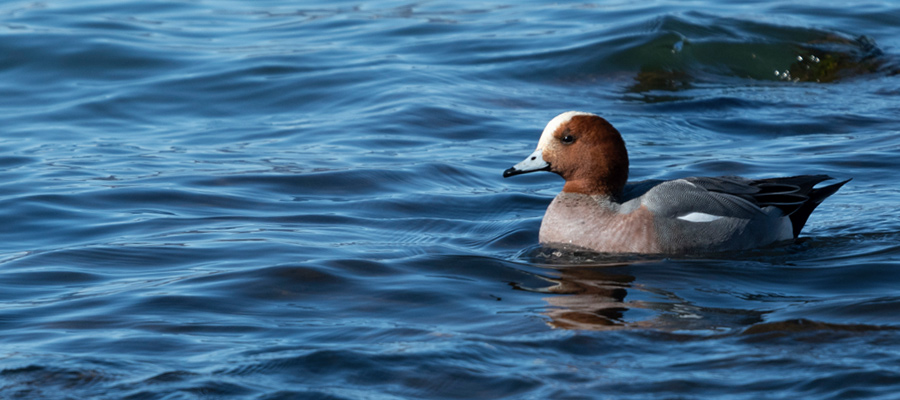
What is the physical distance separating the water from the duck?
0.54 feet

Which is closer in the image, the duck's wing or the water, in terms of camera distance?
the water

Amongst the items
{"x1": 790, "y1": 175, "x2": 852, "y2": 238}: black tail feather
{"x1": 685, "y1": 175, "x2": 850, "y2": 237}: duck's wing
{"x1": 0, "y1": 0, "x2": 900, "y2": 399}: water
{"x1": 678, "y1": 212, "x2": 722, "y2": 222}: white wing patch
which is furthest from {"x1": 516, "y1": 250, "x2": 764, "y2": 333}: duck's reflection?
{"x1": 790, "y1": 175, "x2": 852, "y2": 238}: black tail feather

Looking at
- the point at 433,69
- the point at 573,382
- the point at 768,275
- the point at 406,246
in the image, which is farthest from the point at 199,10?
the point at 573,382

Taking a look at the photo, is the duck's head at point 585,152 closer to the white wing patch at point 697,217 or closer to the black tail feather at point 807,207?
the white wing patch at point 697,217

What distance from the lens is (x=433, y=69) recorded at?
42.2 feet

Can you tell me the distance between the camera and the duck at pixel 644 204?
21.9ft

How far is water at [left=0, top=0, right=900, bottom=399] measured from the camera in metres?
4.78

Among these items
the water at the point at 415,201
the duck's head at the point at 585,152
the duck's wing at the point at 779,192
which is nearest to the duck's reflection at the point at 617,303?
the water at the point at 415,201

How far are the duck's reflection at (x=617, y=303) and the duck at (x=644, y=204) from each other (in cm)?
24

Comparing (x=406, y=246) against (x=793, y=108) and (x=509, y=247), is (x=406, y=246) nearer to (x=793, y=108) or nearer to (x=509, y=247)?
(x=509, y=247)

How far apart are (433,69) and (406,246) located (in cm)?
623

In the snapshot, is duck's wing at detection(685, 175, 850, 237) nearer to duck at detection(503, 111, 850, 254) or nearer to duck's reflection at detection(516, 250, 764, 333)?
duck at detection(503, 111, 850, 254)

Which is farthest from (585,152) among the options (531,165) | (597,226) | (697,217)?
(697,217)

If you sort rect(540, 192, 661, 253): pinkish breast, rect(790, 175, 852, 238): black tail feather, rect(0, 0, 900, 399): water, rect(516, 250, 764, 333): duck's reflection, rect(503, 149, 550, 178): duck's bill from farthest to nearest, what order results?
rect(790, 175, 852, 238): black tail feather, rect(503, 149, 550, 178): duck's bill, rect(540, 192, 661, 253): pinkish breast, rect(516, 250, 764, 333): duck's reflection, rect(0, 0, 900, 399): water
